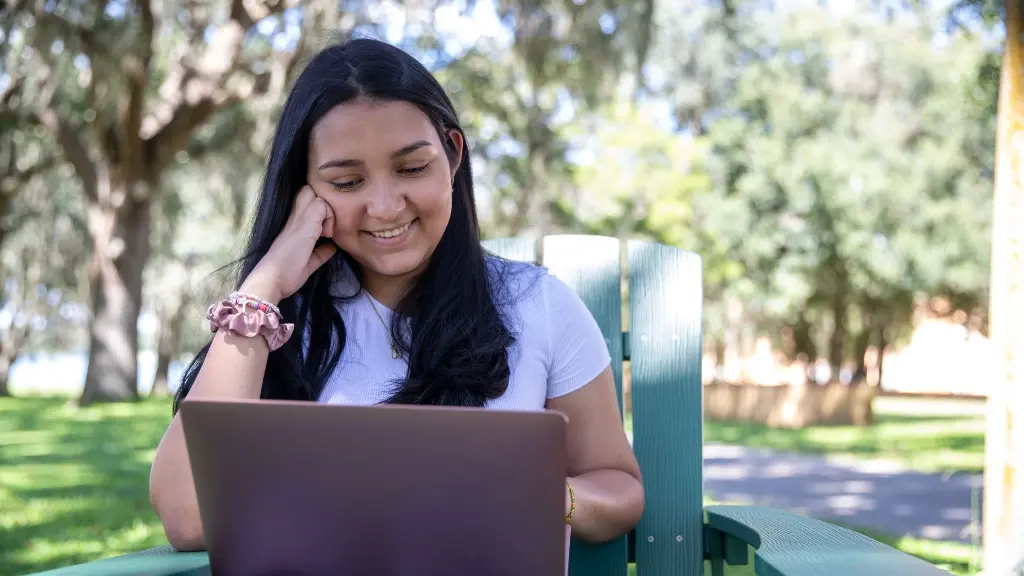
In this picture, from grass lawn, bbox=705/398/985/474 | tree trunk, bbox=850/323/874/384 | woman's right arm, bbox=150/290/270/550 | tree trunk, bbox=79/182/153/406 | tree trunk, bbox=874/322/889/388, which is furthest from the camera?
tree trunk, bbox=874/322/889/388

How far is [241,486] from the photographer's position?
1200 mm

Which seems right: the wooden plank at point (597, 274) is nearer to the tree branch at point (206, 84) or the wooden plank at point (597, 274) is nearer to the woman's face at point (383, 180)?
the woman's face at point (383, 180)

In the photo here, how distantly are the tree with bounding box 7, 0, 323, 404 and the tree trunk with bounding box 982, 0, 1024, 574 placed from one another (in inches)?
327

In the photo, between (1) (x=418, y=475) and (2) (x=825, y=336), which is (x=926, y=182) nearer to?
Answer: (2) (x=825, y=336)

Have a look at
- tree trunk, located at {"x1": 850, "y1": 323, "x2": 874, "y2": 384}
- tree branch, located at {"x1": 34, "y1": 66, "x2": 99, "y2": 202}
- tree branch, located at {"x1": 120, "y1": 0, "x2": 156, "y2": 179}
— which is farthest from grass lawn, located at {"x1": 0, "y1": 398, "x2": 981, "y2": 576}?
tree trunk, located at {"x1": 850, "y1": 323, "x2": 874, "y2": 384}

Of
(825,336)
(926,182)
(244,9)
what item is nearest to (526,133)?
(244,9)

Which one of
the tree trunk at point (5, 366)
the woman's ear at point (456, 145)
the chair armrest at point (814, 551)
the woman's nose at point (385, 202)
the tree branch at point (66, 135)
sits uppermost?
the tree branch at point (66, 135)

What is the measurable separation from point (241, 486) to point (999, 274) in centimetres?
256

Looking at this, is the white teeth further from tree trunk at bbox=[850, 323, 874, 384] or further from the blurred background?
tree trunk at bbox=[850, 323, 874, 384]

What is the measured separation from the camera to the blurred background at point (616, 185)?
270 inches

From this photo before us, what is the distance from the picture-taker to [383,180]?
170 centimetres

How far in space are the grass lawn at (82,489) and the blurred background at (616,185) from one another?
34mm

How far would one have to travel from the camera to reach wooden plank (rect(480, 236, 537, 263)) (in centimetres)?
237

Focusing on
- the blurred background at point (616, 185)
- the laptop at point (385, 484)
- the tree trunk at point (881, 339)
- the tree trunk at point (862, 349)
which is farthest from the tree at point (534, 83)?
the tree trunk at point (881, 339)
